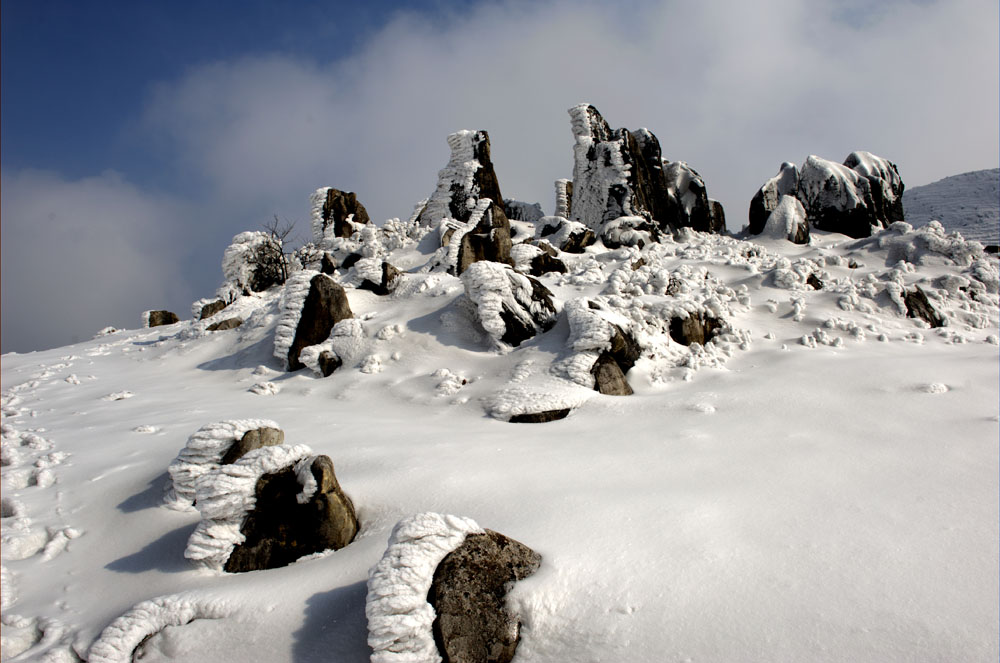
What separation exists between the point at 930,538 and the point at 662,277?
6.92m

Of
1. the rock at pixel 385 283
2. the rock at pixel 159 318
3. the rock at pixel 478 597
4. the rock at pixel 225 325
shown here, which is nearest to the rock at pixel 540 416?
the rock at pixel 478 597

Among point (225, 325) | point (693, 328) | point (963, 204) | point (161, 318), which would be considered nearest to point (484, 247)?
point (693, 328)

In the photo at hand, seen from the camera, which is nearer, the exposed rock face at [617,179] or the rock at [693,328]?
the rock at [693,328]

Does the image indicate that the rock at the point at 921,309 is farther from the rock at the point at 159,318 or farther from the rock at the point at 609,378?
the rock at the point at 159,318

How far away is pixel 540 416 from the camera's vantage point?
610 centimetres

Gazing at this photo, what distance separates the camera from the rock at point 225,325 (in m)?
11.6

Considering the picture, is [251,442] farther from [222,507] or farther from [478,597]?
[478,597]

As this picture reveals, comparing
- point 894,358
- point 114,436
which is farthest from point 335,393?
point 894,358

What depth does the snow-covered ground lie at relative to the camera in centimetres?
275

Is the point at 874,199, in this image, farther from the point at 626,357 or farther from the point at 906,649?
the point at 906,649

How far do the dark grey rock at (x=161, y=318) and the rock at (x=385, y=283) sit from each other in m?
8.82

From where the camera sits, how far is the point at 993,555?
10.0ft

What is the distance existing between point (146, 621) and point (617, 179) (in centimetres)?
1778

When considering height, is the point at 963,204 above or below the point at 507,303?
above
